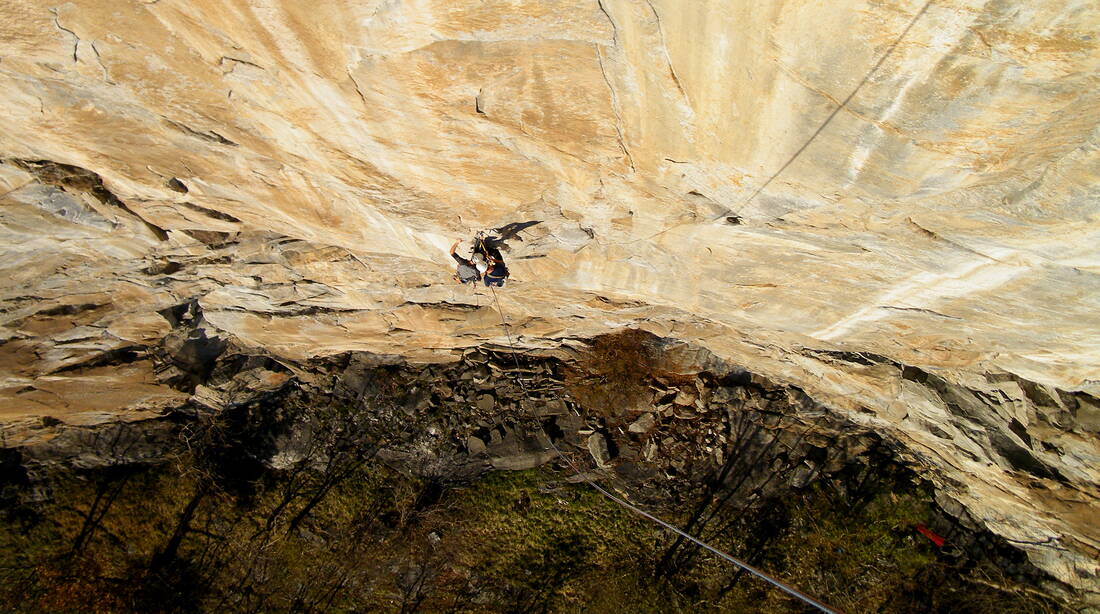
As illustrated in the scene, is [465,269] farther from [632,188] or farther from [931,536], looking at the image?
[931,536]

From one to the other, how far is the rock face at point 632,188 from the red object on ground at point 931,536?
1.19 feet

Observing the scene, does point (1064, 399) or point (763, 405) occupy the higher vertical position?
point (1064, 399)

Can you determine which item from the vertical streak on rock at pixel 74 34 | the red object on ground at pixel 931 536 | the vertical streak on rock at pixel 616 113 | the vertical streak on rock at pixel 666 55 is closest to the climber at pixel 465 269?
the vertical streak on rock at pixel 616 113

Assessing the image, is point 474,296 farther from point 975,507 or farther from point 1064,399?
point 975,507

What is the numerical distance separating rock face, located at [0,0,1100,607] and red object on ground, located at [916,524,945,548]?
0.36 metres

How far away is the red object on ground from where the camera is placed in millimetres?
5633

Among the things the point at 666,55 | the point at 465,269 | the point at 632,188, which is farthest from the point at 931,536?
the point at 666,55

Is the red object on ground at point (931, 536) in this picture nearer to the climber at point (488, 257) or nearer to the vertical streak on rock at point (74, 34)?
the climber at point (488, 257)

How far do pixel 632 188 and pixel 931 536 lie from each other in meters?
5.01

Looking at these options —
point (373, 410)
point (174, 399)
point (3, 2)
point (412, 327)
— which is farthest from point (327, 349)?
point (3, 2)

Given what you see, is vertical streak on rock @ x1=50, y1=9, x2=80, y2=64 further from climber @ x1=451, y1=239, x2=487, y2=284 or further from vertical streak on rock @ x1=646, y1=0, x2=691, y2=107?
vertical streak on rock @ x1=646, y1=0, x2=691, y2=107

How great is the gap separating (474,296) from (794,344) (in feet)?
8.97

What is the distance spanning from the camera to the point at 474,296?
17.3ft

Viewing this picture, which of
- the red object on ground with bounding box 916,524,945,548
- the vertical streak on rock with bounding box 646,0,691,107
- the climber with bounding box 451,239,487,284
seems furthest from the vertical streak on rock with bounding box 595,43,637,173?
the red object on ground with bounding box 916,524,945,548
